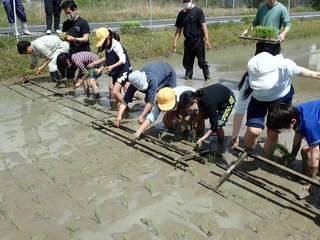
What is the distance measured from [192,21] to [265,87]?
449 centimetres

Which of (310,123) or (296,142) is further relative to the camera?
(296,142)

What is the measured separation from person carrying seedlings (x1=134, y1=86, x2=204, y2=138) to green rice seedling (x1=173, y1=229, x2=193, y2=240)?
1807mm

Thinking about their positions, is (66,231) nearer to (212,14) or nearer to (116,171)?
(116,171)

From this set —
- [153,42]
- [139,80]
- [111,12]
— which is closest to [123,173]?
[139,80]

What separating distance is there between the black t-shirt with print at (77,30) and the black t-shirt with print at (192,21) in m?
2.07

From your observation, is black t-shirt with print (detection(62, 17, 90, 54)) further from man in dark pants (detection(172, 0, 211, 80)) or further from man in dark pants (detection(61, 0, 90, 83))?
man in dark pants (detection(172, 0, 211, 80))

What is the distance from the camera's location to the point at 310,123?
351cm

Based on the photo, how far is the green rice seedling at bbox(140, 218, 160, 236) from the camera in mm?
3025

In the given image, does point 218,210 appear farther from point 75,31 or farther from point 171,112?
point 75,31

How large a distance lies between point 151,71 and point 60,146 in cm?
166

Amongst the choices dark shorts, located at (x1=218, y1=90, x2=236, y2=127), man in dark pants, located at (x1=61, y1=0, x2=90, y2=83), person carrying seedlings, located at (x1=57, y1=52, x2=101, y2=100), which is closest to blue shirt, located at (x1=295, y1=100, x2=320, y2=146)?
dark shorts, located at (x1=218, y1=90, x2=236, y2=127)

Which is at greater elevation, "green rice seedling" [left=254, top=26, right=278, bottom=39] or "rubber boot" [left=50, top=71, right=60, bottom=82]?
"green rice seedling" [left=254, top=26, right=278, bottom=39]

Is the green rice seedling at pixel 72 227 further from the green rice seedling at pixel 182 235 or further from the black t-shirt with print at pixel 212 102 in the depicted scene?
the black t-shirt with print at pixel 212 102

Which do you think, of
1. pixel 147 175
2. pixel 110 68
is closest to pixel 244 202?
pixel 147 175
